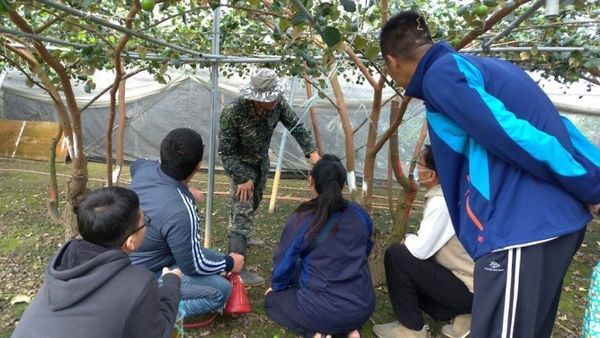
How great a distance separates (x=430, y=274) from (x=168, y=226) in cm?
139

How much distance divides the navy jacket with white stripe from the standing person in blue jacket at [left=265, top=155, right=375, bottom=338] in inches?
18.3

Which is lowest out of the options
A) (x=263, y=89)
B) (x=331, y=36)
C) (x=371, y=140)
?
(x=371, y=140)

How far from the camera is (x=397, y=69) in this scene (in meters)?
1.67

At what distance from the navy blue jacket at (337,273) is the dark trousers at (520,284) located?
834 millimetres

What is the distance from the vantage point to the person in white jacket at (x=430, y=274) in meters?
2.32

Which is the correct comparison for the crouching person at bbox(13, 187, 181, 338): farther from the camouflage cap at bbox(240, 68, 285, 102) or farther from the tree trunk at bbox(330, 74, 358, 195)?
the tree trunk at bbox(330, 74, 358, 195)

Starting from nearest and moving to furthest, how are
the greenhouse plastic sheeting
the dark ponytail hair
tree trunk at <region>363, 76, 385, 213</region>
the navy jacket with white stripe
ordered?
the navy jacket with white stripe
the dark ponytail hair
tree trunk at <region>363, 76, 385, 213</region>
the greenhouse plastic sheeting

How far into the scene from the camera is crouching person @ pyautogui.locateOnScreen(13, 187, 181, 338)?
1315 millimetres

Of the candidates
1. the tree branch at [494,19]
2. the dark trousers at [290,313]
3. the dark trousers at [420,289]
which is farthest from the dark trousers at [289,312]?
the tree branch at [494,19]

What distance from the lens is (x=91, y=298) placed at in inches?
52.3

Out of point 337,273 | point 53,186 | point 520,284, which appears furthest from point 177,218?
point 53,186

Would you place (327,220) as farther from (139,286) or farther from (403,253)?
(139,286)

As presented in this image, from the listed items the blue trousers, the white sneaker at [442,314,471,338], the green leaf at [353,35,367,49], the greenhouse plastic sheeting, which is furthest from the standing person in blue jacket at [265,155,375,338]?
the greenhouse plastic sheeting

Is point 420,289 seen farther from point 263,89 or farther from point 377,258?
point 263,89
